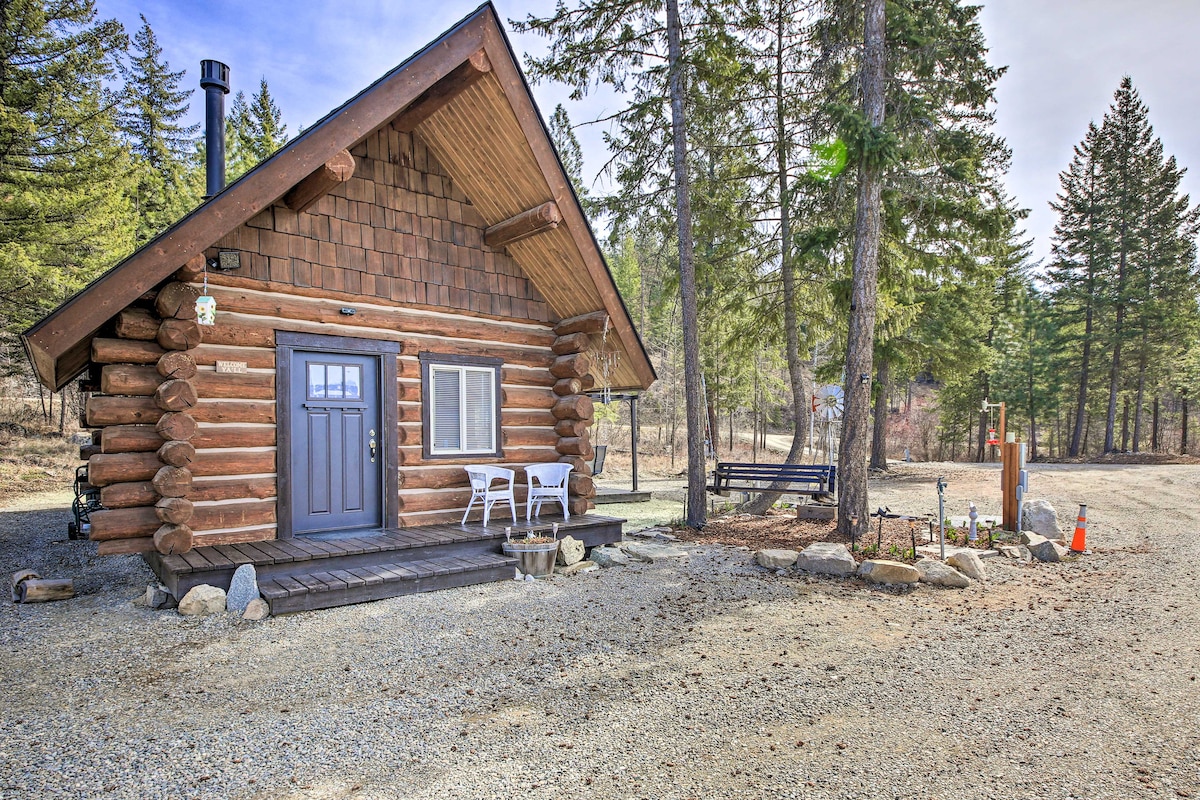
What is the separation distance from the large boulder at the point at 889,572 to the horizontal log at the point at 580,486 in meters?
3.81

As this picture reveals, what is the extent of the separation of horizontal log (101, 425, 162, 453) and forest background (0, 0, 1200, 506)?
316 inches

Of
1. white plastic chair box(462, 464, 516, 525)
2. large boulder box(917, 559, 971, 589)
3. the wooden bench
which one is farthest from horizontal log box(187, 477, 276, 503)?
the wooden bench

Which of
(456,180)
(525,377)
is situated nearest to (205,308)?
(456,180)

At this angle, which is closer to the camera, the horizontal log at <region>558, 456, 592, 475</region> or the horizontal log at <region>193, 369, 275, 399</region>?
the horizontal log at <region>193, 369, 275, 399</region>

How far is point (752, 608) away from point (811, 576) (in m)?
1.59

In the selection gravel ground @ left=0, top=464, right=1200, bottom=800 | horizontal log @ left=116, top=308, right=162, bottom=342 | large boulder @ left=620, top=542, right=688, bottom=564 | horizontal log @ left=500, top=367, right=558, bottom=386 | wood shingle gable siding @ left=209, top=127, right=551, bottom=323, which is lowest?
large boulder @ left=620, top=542, right=688, bottom=564

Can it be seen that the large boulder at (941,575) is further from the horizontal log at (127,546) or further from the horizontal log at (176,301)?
the horizontal log at (176,301)

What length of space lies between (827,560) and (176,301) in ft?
24.9

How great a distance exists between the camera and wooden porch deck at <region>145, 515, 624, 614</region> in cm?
589

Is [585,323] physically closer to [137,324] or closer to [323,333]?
[323,333]

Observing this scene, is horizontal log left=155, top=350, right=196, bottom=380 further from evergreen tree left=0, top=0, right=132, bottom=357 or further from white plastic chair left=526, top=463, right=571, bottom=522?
evergreen tree left=0, top=0, right=132, bottom=357

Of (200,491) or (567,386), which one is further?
(567,386)

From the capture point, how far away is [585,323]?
29.3 feet

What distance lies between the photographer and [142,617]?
5.71 meters
